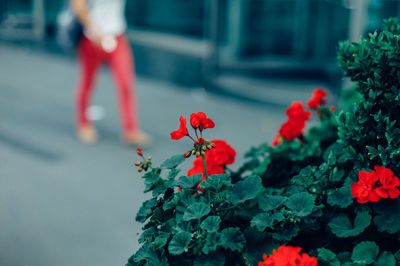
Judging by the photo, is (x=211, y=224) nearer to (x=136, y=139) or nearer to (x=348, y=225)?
(x=348, y=225)

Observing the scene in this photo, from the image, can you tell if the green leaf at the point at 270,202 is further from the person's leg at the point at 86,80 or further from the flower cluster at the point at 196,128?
the person's leg at the point at 86,80

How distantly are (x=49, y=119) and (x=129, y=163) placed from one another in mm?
1825

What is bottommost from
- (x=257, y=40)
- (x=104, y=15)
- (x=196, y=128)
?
(x=196, y=128)

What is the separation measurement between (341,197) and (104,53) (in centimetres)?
402

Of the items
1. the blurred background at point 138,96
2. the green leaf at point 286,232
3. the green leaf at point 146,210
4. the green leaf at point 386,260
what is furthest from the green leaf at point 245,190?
the blurred background at point 138,96

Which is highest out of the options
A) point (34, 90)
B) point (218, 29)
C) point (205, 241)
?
point (218, 29)

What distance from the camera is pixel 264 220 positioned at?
56.0 inches

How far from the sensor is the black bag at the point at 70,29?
504cm

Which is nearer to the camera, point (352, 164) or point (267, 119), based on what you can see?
point (352, 164)

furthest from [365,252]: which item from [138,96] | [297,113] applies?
[138,96]

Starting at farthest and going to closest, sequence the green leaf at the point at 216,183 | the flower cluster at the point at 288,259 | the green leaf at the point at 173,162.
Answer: the green leaf at the point at 173,162, the green leaf at the point at 216,183, the flower cluster at the point at 288,259

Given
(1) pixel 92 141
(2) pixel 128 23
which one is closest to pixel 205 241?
(1) pixel 92 141

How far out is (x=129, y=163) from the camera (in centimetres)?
507

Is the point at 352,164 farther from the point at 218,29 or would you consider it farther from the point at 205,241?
the point at 218,29
